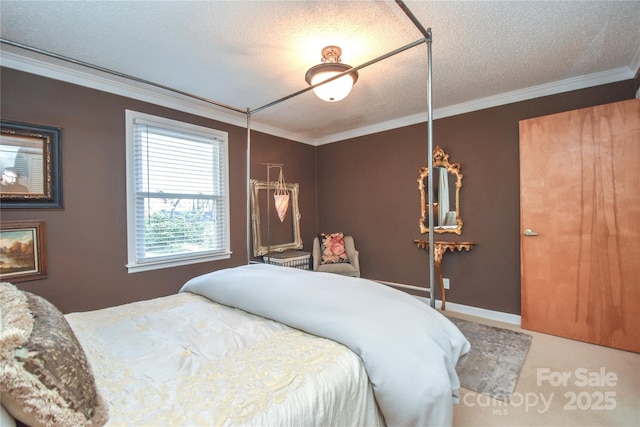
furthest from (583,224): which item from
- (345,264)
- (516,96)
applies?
(345,264)

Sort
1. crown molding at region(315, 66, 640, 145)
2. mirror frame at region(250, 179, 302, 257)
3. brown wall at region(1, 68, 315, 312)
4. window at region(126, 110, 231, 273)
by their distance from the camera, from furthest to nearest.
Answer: mirror frame at region(250, 179, 302, 257) < window at region(126, 110, 231, 273) < crown molding at region(315, 66, 640, 145) < brown wall at region(1, 68, 315, 312)

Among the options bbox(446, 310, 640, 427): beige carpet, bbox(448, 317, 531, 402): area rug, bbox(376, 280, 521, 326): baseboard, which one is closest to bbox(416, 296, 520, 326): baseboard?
bbox(376, 280, 521, 326): baseboard

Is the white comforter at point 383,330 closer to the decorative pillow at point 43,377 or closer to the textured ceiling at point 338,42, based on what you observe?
the decorative pillow at point 43,377

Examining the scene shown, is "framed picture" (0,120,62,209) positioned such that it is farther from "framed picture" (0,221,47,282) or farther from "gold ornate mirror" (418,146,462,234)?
"gold ornate mirror" (418,146,462,234)

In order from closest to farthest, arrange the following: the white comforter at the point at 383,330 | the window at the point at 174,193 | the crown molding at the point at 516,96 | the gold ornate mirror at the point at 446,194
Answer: the white comforter at the point at 383,330 < the crown molding at the point at 516,96 < the window at the point at 174,193 < the gold ornate mirror at the point at 446,194

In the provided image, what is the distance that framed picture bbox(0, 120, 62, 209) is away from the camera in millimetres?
2152

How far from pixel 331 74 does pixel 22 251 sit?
2.74 metres

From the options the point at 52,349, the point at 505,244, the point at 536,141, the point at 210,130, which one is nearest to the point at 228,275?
the point at 52,349

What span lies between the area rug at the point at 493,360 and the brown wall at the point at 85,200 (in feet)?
9.65

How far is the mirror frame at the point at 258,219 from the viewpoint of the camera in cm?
380

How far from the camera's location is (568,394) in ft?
6.30

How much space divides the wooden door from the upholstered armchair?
74.8 inches

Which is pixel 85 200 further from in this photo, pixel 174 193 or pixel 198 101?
pixel 198 101

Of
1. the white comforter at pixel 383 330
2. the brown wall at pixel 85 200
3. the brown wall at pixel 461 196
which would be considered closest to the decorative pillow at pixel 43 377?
the white comforter at pixel 383 330
